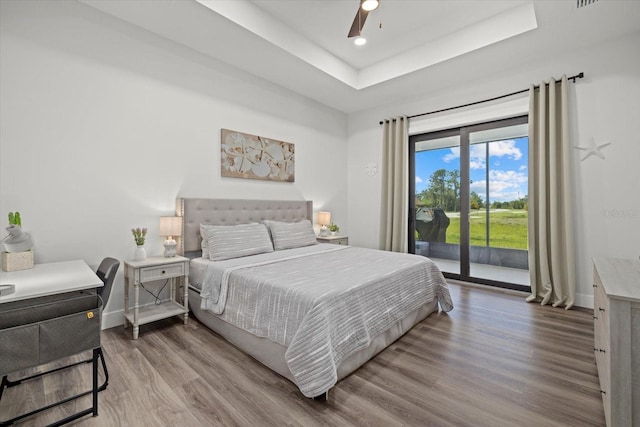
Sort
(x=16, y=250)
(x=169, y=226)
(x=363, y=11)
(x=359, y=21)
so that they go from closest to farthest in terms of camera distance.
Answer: (x=16, y=250), (x=363, y=11), (x=359, y=21), (x=169, y=226)

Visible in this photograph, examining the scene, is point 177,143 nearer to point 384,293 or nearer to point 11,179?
point 11,179

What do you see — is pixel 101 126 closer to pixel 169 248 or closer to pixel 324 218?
pixel 169 248

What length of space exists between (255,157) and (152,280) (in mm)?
2044

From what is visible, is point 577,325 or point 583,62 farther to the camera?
point 583,62

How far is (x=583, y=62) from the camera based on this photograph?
3436mm

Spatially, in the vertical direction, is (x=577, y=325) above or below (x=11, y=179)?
below

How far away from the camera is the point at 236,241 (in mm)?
3285

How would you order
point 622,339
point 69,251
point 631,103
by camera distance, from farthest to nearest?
point 631,103 < point 69,251 < point 622,339

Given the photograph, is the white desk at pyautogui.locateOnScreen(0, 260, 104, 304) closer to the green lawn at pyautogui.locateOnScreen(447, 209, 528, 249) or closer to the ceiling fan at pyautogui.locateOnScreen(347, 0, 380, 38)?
the ceiling fan at pyautogui.locateOnScreen(347, 0, 380, 38)

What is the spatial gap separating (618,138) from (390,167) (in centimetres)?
274

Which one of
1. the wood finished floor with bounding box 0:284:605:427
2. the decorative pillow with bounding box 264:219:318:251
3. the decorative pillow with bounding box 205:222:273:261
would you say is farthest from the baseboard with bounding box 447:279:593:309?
the decorative pillow with bounding box 205:222:273:261

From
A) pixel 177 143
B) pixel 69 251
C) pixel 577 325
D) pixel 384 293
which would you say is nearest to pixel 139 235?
pixel 69 251

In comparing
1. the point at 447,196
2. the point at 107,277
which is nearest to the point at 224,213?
the point at 107,277

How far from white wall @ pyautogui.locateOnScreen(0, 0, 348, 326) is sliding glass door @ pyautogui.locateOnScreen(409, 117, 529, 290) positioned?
3.10 m
